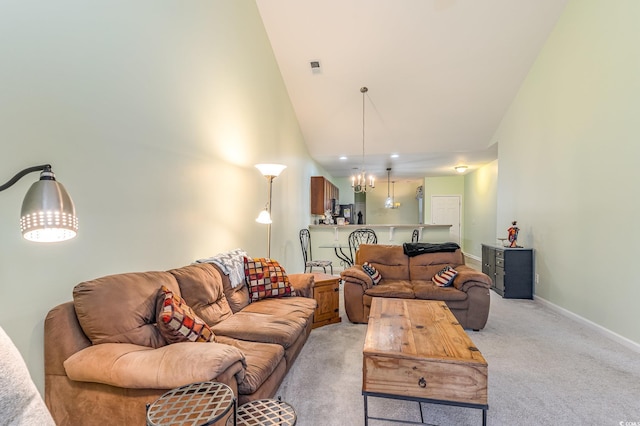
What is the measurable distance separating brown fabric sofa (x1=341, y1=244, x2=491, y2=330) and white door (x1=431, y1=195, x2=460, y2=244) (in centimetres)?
581

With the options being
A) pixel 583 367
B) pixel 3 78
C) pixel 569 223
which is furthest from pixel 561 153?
pixel 3 78

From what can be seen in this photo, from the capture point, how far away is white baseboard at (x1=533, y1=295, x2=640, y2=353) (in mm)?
2730

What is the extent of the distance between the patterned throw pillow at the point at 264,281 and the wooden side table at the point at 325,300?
387 millimetres

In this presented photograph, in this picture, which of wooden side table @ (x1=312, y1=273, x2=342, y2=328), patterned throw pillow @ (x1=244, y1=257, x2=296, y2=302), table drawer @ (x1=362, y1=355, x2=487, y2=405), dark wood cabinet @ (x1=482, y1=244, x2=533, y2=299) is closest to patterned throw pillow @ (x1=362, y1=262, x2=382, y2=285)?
wooden side table @ (x1=312, y1=273, x2=342, y2=328)

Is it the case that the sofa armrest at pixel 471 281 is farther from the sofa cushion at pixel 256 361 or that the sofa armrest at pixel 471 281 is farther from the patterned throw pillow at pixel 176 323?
the patterned throw pillow at pixel 176 323

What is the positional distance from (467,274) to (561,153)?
2.09 metres

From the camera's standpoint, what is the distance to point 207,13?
2.82m

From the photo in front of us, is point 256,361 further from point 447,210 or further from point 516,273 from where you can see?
point 447,210

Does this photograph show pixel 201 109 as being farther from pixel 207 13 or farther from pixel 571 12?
pixel 571 12

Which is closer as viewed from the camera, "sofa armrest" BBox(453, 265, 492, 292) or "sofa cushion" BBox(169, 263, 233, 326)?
"sofa cushion" BBox(169, 263, 233, 326)

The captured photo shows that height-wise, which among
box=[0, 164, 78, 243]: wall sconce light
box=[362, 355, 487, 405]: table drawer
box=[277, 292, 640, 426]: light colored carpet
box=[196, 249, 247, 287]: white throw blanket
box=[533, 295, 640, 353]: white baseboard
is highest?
box=[0, 164, 78, 243]: wall sconce light

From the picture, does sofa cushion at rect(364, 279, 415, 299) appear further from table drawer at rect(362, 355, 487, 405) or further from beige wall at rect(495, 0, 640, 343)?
beige wall at rect(495, 0, 640, 343)

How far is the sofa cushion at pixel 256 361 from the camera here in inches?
61.5

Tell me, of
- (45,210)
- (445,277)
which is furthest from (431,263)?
(45,210)
